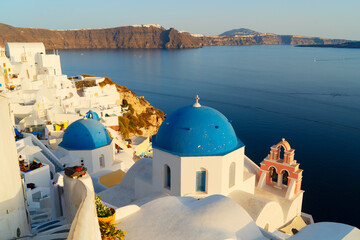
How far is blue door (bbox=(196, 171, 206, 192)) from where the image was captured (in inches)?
466

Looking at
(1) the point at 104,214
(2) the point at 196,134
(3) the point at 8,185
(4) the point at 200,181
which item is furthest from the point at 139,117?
(3) the point at 8,185

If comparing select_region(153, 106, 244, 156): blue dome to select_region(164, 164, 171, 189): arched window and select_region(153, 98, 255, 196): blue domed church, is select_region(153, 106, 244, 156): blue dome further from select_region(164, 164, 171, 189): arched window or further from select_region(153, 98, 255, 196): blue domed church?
select_region(164, 164, 171, 189): arched window

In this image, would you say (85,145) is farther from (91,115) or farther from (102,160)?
(91,115)

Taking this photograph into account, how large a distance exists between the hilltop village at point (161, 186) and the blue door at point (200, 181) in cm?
4

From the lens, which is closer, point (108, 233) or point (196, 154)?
point (108, 233)

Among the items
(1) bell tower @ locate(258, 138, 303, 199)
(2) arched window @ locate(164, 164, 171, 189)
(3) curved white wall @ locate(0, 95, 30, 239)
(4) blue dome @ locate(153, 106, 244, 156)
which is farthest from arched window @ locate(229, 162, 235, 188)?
(3) curved white wall @ locate(0, 95, 30, 239)

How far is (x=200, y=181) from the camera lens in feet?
39.1

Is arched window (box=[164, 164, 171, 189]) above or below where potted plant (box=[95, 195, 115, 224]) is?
below

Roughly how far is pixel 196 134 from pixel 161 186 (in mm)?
2869

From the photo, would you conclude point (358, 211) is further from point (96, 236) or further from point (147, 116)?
point (147, 116)

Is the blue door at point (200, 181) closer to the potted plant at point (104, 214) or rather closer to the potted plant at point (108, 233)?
the potted plant at point (104, 214)

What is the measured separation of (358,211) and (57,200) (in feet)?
88.7

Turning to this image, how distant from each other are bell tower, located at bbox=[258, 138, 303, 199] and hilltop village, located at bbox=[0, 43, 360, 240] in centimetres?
5

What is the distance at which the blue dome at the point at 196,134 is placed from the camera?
11523 millimetres
